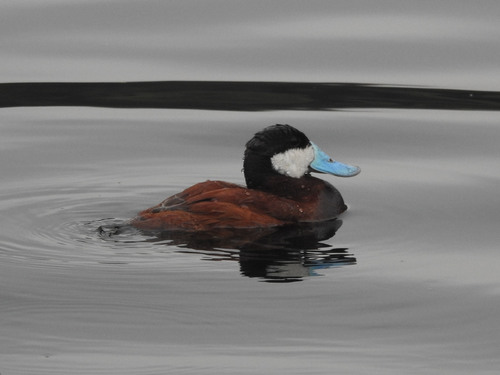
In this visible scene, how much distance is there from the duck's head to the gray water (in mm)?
584

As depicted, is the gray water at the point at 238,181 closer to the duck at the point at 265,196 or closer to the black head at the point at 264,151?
the duck at the point at 265,196

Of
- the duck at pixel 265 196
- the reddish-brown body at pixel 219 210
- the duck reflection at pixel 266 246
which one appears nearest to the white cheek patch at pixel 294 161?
the duck at pixel 265 196

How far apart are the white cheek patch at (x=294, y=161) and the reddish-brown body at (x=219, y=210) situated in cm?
26

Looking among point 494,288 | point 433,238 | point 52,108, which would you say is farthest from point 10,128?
point 494,288

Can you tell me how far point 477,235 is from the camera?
344 inches

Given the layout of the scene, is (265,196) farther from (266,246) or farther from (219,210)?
(266,246)

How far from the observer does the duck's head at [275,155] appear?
9.30 m

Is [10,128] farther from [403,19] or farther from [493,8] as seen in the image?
[493,8]

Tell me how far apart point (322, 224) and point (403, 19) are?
6329 mm

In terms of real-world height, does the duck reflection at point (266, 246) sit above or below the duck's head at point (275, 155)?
below

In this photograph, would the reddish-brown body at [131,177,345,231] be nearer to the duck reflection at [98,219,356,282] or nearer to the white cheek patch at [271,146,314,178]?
the duck reflection at [98,219,356,282]

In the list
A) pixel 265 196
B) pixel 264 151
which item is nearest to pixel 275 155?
pixel 264 151

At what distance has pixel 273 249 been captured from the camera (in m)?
8.41

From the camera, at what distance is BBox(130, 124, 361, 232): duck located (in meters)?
8.83
